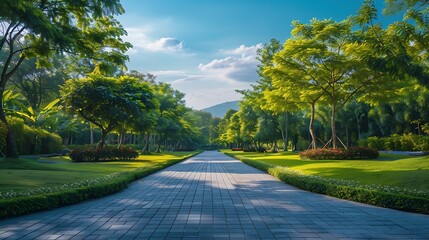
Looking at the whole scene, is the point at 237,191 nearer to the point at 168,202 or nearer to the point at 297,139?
the point at 168,202

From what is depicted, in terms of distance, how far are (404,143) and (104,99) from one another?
27705 millimetres

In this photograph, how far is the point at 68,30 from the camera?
47.1 ft

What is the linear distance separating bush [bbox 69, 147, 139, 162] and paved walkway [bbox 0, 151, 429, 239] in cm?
1838

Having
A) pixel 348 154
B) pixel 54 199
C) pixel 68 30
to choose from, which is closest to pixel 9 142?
pixel 68 30

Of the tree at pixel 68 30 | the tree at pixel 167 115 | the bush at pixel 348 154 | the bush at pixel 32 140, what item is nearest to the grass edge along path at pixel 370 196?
the tree at pixel 68 30

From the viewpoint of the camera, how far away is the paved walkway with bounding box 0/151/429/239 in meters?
5.84

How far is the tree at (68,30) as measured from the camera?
1108cm

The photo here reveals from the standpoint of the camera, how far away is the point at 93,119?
96.7 feet

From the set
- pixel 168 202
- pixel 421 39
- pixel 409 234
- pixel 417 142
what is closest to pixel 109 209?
pixel 168 202

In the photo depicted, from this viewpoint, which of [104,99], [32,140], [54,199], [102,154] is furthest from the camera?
[32,140]

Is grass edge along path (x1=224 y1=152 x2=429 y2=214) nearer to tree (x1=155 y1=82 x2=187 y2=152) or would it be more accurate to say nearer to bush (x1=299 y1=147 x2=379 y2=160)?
bush (x1=299 y1=147 x2=379 y2=160)

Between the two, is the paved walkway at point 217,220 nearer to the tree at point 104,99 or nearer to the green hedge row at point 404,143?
the tree at point 104,99

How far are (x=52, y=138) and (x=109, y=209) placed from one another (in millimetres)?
31624

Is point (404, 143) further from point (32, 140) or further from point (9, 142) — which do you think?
point (32, 140)
